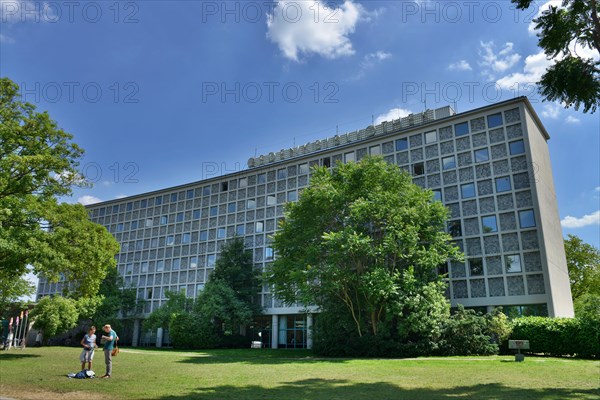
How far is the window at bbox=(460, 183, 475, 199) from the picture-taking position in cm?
3781

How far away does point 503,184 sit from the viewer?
3647 centimetres

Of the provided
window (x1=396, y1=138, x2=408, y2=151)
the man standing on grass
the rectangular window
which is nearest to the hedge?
window (x1=396, y1=138, x2=408, y2=151)

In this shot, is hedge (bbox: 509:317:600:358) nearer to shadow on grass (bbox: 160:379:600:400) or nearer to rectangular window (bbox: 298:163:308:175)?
shadow on grass (bbox: 160:379:600:400)

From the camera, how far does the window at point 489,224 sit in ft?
118

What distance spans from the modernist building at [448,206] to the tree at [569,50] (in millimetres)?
23221

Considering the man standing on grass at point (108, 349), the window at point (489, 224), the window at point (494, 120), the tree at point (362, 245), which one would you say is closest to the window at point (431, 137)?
the window at point (494, 120)

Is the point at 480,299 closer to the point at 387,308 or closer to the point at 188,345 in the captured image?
the point at 387,308

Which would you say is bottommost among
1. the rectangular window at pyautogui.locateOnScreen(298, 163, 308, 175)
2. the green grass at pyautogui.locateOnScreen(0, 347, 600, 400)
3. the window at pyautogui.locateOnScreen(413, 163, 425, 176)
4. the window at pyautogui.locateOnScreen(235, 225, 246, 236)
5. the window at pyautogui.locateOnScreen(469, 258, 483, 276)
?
the green grass at pyautogui.locateOnScreen(0, 347, 600, 400)

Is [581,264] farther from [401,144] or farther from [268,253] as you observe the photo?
[268,253]

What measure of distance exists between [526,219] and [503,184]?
3384mm

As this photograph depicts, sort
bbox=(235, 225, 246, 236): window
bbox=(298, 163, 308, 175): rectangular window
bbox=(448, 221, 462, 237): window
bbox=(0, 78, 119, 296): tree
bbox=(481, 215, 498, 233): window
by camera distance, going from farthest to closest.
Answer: bbox=(235, 225, 246, 236): window, bbox=(298, 163, 308, 175): rectangular window, bbox=(448, 221, 462, 237): window, bbox=(481, 215, 498, 233): window, bbox=(0, 78, 119, 296): tree

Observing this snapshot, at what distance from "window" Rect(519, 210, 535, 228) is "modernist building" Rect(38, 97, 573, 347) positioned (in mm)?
76

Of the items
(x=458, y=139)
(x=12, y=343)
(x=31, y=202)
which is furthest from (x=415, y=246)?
(x=12, y=343)

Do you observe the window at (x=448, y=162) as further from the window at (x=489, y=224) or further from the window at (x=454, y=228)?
the window at (x=489, y=224)
